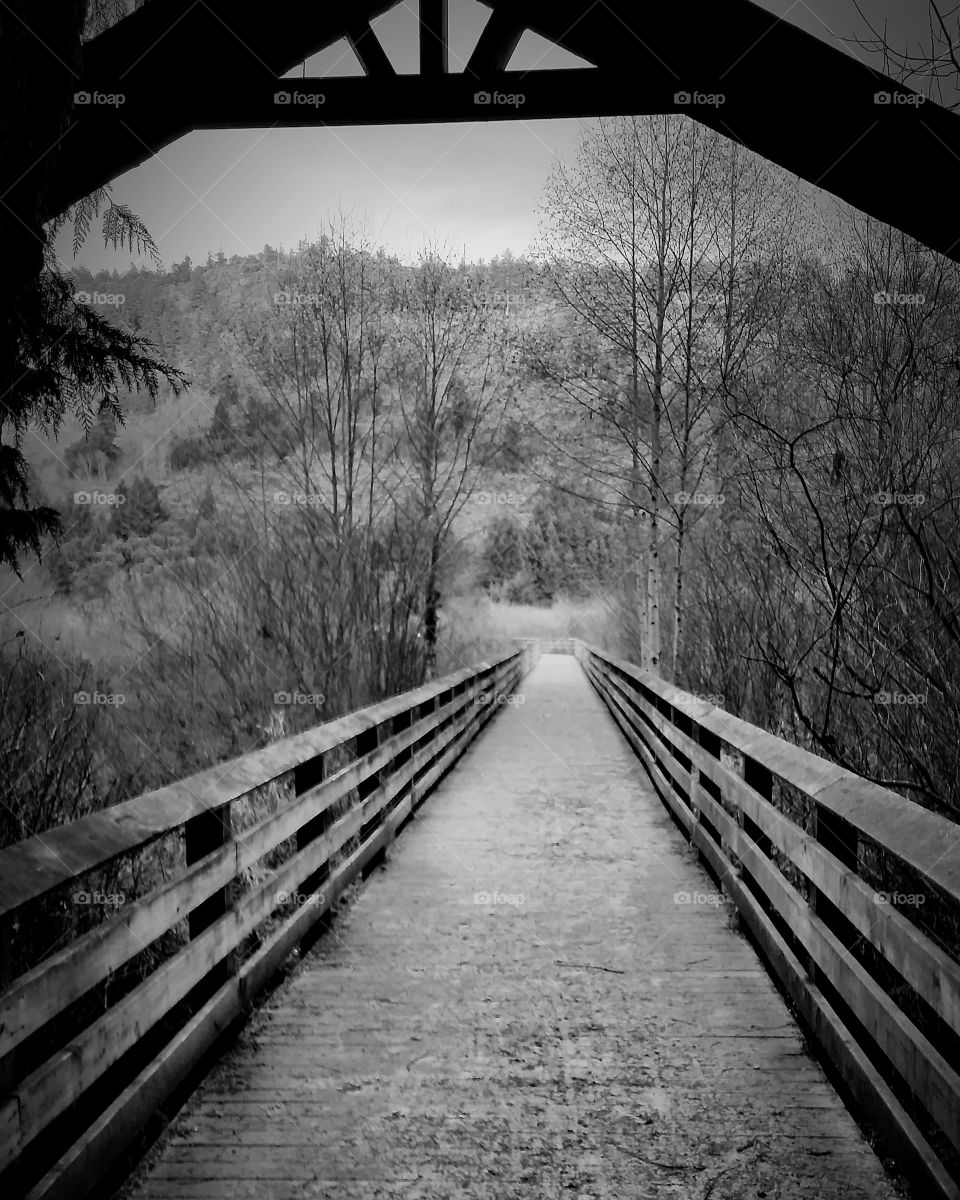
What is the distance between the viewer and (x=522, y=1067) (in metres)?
3.57

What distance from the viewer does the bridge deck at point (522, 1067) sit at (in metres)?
2.85

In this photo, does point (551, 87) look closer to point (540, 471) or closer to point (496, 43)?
point (496, 43)

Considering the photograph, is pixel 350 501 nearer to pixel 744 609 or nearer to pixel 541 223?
pixel 744 609

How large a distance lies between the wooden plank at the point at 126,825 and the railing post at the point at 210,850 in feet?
0.25

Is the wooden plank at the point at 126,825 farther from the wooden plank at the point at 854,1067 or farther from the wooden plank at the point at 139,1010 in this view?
the wooden plank at the point at 854,1067

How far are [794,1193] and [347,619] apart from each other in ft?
25.9

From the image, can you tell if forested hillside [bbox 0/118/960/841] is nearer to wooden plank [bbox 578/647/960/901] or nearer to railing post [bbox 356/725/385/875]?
wooden plank [bbox 578/647/960/901]

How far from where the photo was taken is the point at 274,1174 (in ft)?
9.35

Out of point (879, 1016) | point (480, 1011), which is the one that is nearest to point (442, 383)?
point (480, 1011)

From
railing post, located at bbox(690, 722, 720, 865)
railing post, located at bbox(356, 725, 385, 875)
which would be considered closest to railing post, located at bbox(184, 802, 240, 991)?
railing post, located at bbox(356, 725, 385, 875)

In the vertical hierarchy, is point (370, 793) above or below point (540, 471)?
below

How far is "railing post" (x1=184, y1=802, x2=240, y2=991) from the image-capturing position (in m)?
3.46

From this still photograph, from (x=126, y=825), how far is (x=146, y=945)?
355 millimetres

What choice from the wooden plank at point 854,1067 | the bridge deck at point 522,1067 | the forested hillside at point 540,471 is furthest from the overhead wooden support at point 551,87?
the bridge deck at point 522,1067
